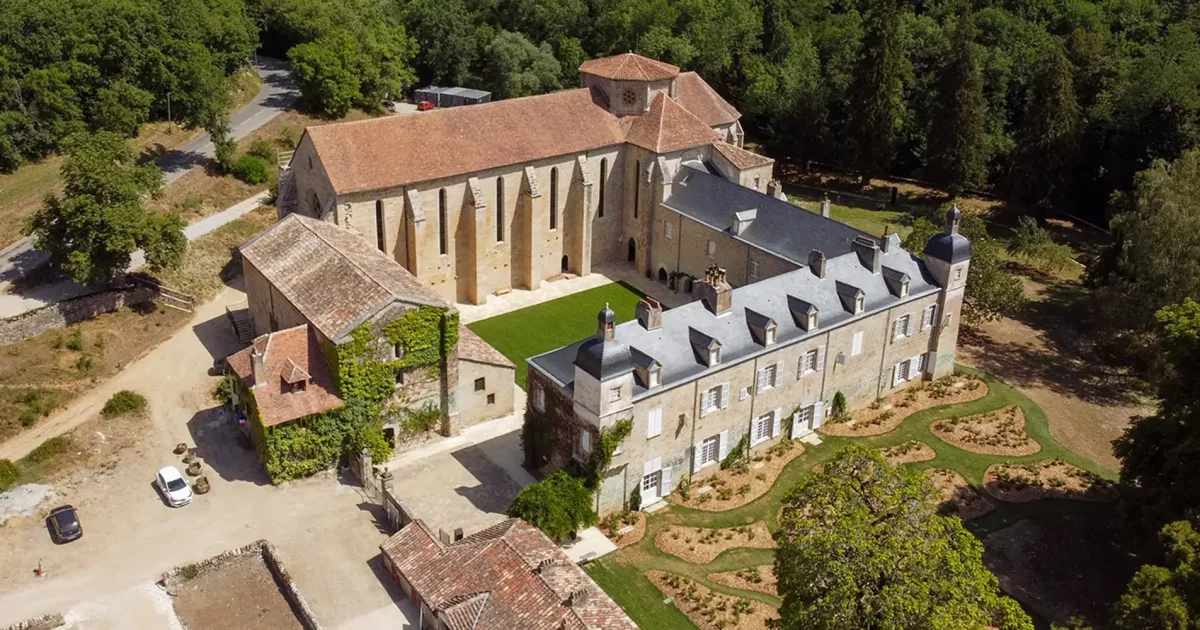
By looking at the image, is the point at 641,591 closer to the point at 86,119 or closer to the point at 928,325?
the point at 928,325

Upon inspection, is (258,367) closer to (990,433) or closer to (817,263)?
(817,263)

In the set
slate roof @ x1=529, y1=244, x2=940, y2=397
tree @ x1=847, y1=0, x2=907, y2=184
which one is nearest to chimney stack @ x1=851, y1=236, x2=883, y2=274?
slate roof @ x1=529, y1=244, x2=940, y2=397

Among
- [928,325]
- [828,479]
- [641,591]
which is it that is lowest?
[641,591]

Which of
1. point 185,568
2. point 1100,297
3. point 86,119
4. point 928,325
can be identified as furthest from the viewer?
point 86,119

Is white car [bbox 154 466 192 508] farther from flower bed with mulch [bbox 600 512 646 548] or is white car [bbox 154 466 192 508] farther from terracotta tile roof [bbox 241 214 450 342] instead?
flower bed with mulch [bbox 600 512 646 548]

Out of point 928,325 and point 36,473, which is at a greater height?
point 928,325

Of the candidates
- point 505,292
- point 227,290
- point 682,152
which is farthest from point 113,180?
point 682,152

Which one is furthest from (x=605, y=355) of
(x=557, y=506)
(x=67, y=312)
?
(x=67, y=312)
